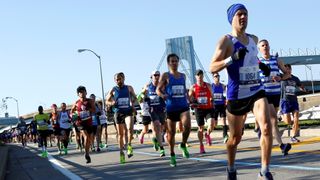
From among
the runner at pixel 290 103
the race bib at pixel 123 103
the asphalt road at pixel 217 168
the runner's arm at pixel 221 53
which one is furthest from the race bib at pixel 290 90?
the runner's arm at pixel 221 53

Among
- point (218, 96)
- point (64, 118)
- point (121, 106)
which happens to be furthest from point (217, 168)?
point (64, 118)

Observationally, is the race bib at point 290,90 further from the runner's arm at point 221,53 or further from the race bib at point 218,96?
the runner's arm at point 221,53

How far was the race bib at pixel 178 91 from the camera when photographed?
10625mm

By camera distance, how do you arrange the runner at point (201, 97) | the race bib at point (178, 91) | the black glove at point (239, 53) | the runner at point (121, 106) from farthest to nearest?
the runner at point (201, 97)
the runner at point (121, 106)
the race bib at point (178, 91)
the black glove at point (239, 53)

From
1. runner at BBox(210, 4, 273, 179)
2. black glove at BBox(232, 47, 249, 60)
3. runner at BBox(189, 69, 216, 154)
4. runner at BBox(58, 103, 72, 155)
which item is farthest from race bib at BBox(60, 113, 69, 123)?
black glove at BBox(232, 47, 249, 60)

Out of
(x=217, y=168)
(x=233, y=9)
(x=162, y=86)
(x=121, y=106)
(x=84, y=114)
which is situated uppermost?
(x=233, y=9)

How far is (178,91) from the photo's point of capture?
1066 cm

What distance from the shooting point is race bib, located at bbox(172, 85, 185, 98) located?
10625 mm

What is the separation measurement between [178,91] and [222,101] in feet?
16.9

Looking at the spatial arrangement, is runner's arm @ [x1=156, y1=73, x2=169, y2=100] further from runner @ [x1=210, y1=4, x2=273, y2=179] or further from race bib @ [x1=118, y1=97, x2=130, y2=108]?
runner @ [x1=210, y1=4, x2=273, y2=179]

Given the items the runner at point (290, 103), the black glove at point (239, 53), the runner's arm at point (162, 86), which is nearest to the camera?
the black glove at point (239, 53)

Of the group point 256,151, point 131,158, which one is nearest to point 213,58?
point 256,151

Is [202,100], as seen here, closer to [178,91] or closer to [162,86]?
[178,91]

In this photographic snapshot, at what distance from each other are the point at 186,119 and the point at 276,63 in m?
1.97
